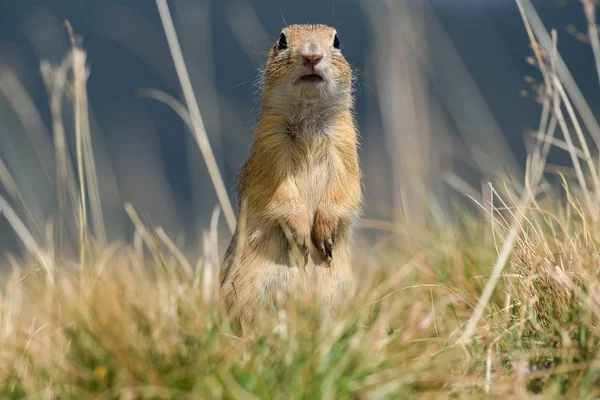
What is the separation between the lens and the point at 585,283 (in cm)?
340

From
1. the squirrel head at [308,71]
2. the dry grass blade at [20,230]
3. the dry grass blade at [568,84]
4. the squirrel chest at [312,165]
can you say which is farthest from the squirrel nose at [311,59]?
the dry grass blade at [20,230]

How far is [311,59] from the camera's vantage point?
4492mm

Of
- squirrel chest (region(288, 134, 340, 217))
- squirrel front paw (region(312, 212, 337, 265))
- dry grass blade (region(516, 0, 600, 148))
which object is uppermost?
dry grass blade (region(516, 0, 600, 148))

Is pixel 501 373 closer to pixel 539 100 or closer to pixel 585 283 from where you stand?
pixel 585 283

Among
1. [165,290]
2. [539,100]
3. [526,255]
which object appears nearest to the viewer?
[165,290]

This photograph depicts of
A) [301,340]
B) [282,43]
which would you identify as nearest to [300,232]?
[282,43]

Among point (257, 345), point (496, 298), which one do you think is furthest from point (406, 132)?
point (257, 345)

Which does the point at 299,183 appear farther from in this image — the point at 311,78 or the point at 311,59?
the point at 311,59

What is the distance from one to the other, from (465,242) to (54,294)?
250 cm

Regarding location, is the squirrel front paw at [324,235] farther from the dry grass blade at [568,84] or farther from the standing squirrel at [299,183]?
the dry grass blade at [568,84]

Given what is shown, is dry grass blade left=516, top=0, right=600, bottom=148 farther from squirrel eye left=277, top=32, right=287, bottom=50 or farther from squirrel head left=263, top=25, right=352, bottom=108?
squirrel eye left=277, top=32, right=287, bottom=50

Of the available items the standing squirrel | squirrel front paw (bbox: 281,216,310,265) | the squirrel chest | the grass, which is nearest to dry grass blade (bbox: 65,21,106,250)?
the grass

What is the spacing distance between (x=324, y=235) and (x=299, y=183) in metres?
0.35

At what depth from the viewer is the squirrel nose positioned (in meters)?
4.49
